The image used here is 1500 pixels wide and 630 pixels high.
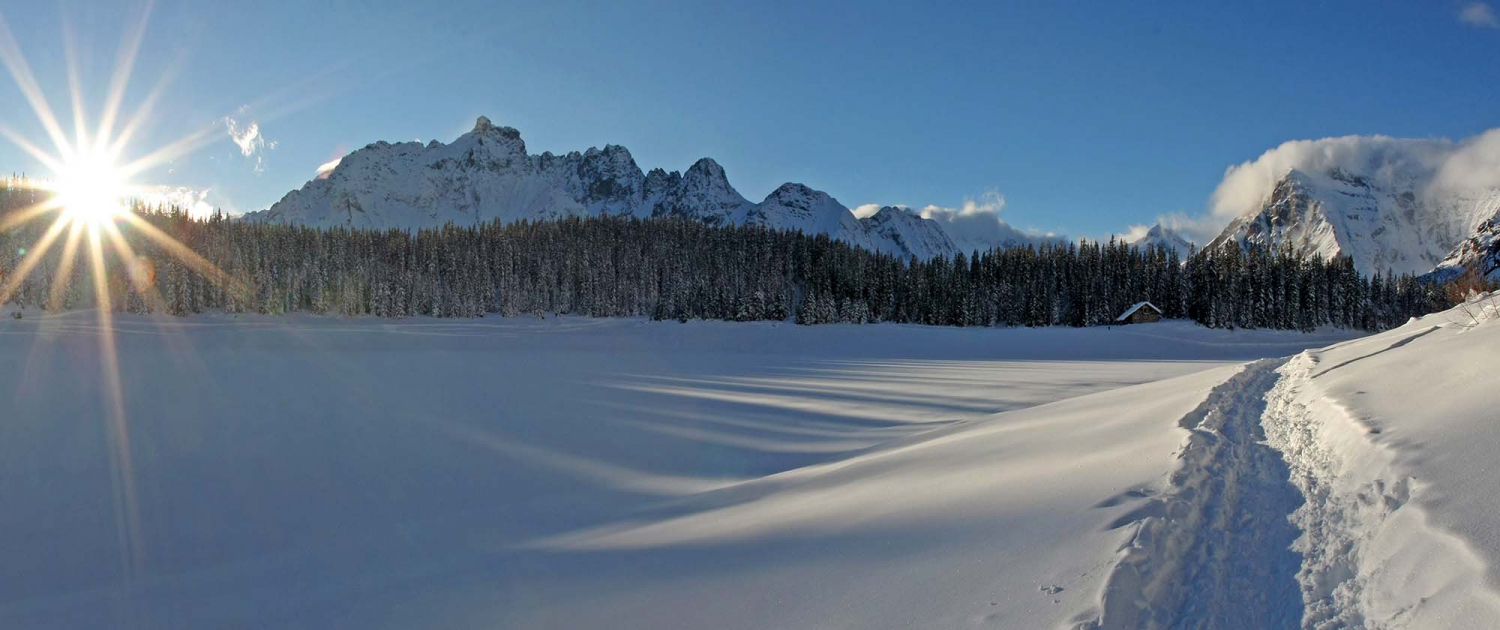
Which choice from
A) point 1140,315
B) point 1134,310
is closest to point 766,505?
point 1134,310

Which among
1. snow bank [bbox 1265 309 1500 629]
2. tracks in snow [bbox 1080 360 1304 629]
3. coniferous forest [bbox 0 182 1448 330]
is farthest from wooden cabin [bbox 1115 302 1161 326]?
tracks in snow [bbox 1080 360 1304 629]

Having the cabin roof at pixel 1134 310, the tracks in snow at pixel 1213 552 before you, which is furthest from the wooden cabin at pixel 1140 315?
the tracks in snow at pixel 1213 552

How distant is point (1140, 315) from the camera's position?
60875 mm

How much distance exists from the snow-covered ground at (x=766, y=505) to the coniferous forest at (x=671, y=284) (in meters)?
47.9

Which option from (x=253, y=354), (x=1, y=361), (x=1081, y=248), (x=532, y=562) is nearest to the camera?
(x=532, y=562)

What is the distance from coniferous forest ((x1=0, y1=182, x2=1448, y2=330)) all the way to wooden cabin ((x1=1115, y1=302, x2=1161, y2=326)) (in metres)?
3.64

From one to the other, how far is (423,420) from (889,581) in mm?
15087

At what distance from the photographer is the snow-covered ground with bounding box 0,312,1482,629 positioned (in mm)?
4039

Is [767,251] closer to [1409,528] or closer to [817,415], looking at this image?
[817,415]

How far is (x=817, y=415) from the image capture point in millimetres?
16797

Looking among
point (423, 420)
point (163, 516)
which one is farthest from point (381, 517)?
point (423, 420)

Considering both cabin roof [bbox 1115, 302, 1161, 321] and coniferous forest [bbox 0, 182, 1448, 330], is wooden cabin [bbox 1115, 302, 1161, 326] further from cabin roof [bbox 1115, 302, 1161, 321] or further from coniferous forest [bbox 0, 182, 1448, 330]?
coniferous forest [bbox 0, 182, 1448, 330]

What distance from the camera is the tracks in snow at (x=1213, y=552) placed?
370 cm

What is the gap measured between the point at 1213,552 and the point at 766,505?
14.6 ft
